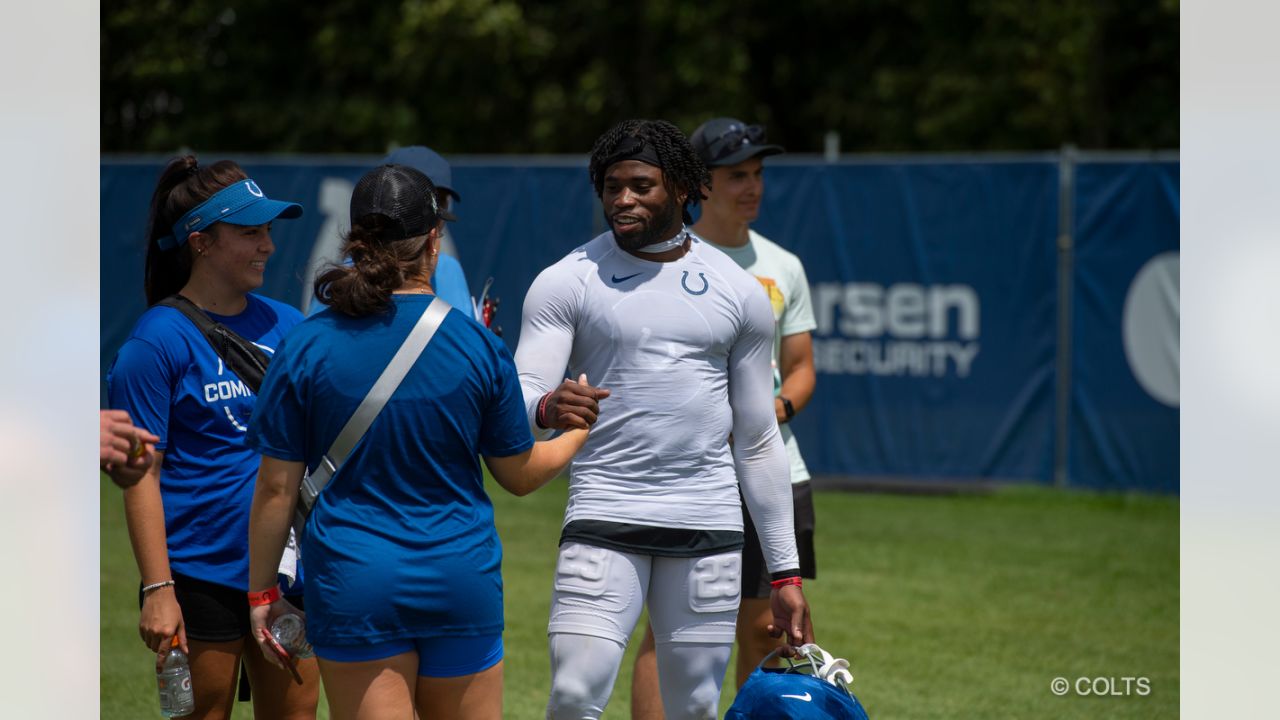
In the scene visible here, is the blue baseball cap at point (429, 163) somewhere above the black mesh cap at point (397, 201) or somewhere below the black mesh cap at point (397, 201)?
above

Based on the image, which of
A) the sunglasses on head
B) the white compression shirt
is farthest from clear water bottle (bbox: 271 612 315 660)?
the sunglasses on head

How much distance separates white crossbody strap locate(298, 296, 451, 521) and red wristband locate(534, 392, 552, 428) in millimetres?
496

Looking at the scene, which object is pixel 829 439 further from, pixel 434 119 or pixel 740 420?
pixel 434 119

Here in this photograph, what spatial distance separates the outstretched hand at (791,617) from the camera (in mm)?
4312

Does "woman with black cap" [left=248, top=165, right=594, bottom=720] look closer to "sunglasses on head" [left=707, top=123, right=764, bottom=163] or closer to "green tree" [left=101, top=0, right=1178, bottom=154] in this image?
"sunglasses on head" [left=707, top=123, right=764, bottom=163]

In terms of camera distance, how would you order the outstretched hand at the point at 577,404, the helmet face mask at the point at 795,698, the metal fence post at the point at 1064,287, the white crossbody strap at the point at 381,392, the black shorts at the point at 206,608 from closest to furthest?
the white crossbody strap at the point at 381,392 < the outstretched hand at the point at 577,404 < the helmet face mask at the point at 795,698 < the black shorts at the point at 206,608 < the metal fence post at the point at 1064,287

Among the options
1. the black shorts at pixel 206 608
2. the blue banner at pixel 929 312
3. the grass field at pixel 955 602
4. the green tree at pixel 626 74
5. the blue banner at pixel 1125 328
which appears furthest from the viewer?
the green tree at pixel 626 74

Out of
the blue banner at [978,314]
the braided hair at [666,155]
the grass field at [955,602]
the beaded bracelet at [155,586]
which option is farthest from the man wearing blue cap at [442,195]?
the blue banner at [978,314]

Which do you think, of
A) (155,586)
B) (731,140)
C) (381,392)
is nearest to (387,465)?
(381,392)

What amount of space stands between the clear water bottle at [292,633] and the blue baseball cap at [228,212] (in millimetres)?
1115

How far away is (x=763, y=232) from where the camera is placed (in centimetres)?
1298

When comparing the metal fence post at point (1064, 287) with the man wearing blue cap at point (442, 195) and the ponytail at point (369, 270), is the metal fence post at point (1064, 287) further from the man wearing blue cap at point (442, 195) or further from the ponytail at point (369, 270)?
the ponytail at point (369, 270)
